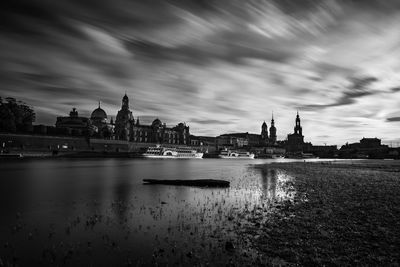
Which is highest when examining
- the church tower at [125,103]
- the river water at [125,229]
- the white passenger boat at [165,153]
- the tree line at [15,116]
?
the church tower at [125,103]

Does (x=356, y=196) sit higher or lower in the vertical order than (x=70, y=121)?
lower

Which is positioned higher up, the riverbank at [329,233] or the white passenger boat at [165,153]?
the white passenger boat at [165,153]

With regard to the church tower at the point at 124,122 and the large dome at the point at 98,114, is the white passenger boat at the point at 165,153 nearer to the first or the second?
the church tower at the point at 124,122

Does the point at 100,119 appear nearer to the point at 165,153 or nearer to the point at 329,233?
the point at 165,153

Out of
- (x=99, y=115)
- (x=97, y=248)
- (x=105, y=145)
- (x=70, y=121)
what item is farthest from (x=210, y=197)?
(x=99, y=115)

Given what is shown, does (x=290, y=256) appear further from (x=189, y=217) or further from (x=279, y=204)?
(x=279, y=204)

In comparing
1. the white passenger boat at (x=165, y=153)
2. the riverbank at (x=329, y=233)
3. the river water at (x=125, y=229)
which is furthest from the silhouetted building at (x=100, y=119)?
the riverbank at (x=329, y=233)

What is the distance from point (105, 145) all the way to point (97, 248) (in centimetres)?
14490

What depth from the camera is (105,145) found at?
14812cm

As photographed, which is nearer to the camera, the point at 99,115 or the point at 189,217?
the point at 189,217

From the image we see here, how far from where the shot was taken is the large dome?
18896 centimetres

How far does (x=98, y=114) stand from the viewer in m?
190

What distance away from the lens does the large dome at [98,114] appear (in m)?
189

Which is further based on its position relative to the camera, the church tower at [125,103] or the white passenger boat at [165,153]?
the church tower at [125,103]
